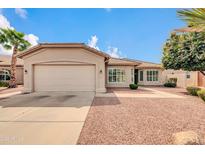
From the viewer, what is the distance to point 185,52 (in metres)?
14.4

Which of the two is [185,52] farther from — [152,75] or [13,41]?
[13,41]

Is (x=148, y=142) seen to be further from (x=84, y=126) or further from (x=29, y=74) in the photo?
(x=29, y=74)

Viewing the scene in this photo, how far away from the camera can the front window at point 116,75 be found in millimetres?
22438

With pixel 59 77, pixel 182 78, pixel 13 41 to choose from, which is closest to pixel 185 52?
pixel 59 77

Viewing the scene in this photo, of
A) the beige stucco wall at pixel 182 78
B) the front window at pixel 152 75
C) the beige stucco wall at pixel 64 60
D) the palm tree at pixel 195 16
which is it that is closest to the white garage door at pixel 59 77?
the beige stucco wall at pixel 64 60

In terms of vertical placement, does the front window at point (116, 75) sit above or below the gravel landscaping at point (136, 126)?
above

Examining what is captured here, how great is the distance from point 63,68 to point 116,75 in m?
8.43

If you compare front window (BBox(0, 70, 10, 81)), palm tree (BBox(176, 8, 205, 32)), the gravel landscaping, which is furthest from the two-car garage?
front window (BBox(0, 70, 10, 81))

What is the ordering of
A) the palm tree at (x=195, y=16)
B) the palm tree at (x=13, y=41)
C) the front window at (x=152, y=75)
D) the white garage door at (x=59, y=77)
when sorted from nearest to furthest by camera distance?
Result: the palm tree at (x=195, y=16), the white garage door at (x=59, y=77), the palm tree at (x=13, y=41), the front window at (x=152, y=75)

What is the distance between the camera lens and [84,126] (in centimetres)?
595

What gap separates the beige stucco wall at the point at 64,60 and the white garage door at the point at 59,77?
0.89ft

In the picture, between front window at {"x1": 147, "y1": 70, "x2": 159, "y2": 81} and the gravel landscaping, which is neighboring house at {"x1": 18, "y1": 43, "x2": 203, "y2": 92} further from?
front window at {"x1": 147, "y1": 70, "x2": 159, "y2": 81}

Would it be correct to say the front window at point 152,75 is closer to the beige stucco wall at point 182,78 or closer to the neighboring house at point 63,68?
the beige stucco wall at point 182,78
